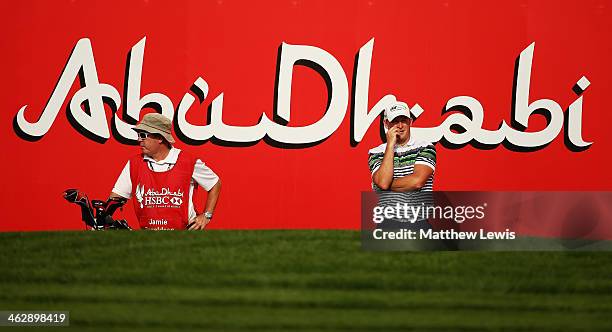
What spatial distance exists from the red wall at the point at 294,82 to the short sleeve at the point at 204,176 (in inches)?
2.2

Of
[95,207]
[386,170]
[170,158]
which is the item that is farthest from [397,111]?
[95,207]

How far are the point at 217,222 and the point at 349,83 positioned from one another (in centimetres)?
143

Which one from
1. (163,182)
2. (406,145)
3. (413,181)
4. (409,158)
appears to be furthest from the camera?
(163,182)

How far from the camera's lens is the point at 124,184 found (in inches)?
252

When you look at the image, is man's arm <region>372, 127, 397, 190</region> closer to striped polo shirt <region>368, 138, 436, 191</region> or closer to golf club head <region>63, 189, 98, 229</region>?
striped polo shirt <region>368, 138, 436, 191</region>

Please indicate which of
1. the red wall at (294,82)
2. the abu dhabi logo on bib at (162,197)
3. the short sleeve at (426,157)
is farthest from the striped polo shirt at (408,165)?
the abu dhabi logo on bib at (162,197)

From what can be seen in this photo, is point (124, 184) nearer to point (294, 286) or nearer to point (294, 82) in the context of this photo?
point (294, 82)

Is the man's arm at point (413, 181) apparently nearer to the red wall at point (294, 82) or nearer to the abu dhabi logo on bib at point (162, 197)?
the red wall at point (294, 82)

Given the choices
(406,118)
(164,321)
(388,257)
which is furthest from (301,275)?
(406,118)

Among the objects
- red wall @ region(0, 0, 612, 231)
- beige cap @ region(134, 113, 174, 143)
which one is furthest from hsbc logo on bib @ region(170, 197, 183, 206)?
beige cap @ region(134, 113, 174, 143)

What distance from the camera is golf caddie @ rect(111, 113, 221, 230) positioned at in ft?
20.5

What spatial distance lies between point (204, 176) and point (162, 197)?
377mm

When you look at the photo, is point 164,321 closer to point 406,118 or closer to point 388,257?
point 388,257

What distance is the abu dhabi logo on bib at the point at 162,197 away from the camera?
6238 mm
